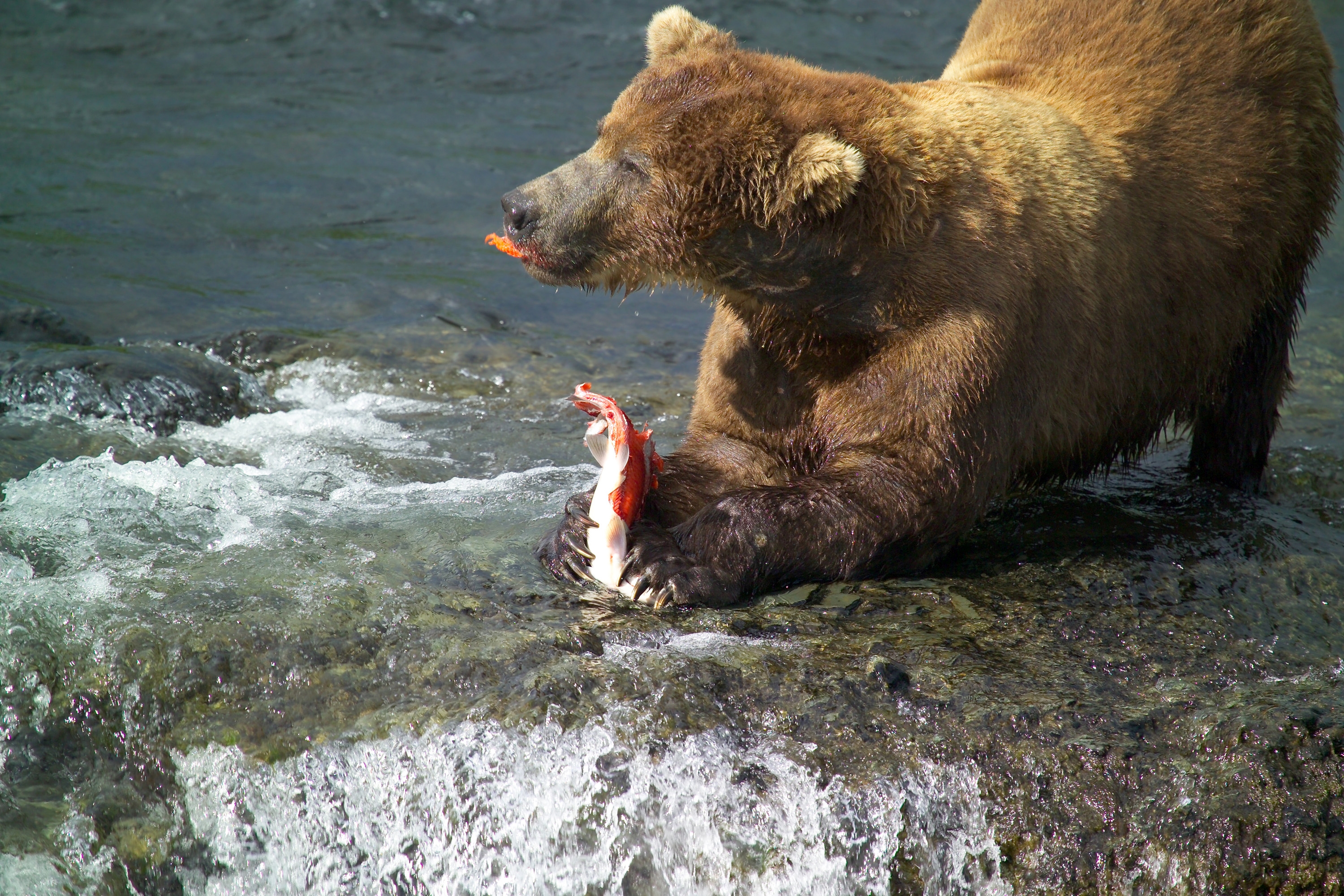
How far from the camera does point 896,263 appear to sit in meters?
4.23

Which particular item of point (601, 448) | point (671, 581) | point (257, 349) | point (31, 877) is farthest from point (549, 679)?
point (257, 349)

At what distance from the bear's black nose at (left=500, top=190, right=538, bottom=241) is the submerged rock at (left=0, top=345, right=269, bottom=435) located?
7.91 feet

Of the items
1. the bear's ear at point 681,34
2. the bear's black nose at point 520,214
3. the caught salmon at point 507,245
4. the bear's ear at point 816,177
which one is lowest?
the caught salmon at point 507,245

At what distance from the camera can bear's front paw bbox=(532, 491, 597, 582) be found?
4141 mm

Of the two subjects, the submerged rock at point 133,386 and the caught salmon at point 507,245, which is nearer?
the caught salmon at point 507,245

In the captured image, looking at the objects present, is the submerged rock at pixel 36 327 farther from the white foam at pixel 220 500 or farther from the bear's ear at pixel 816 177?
the bear's ear at pixel 816 177

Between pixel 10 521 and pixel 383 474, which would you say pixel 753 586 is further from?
pixel 10 521

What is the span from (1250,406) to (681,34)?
3.12m

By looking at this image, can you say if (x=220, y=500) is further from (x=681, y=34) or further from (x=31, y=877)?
(x=681, y=34)

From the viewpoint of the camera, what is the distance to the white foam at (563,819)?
10.4 feet

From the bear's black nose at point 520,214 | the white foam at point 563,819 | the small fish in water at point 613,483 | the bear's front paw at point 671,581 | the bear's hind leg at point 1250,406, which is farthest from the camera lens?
the bear's hind leg at point 1250,406

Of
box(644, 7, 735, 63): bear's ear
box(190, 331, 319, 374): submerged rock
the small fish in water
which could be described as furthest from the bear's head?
box(190, 331, 319, 374): submerged rock

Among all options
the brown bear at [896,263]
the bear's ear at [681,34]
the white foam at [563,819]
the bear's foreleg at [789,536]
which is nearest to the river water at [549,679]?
the white foam at [563,819]

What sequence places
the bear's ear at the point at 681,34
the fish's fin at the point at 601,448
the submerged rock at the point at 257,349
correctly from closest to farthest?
the fish's fin at the point at 601,448 → the bear's ear at the point at 681,34 → the submerged rock at the point at 257,349
